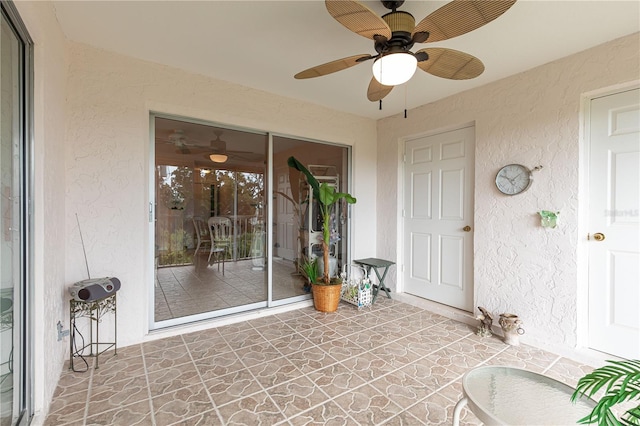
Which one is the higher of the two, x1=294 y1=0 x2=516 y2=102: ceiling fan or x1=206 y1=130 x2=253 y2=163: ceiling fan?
x1=294 y1=0 x2=516 y2=102: ceiling fan

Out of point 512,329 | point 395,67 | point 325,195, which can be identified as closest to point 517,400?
point 512,329

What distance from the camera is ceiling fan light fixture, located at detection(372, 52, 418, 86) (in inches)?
64.5

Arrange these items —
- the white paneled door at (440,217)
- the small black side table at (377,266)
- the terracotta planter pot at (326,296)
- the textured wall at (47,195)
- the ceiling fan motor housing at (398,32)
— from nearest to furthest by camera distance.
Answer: the textured wall at (47,195)
the ceiling fan motor housing at (398,32)
the white paneled door at (440,217)
the terracotta planter pot at (326,296)
the small black side table at (377,266)

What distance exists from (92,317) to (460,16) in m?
3.12

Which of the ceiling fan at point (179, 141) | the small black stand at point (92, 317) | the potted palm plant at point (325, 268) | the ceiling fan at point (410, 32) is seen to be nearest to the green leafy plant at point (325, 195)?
the potted palm plant at point (325, 268)

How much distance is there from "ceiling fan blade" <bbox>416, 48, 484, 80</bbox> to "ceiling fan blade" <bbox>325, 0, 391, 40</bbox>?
0.35 meters

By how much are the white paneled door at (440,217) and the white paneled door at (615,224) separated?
1004 millimetres

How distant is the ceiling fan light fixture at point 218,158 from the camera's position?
3041 millimetres

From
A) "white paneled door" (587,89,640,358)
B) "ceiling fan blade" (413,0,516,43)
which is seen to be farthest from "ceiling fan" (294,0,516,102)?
"white paneled door" (587,89,640,358)

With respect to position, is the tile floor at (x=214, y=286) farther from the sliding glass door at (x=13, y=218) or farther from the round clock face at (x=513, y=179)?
the round clock face at (x=513, y=179)

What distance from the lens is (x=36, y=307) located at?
5.05ft

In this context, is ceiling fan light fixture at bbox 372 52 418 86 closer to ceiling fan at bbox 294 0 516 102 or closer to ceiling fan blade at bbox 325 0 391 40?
ceiling fan at bbox 294 0 516 102

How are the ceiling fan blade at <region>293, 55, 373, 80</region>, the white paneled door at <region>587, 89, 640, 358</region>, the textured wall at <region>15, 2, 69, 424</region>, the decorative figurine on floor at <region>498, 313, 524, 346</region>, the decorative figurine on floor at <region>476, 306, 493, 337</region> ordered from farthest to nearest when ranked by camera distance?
the decorative figurine on floor at <region>476, 306, 493, 337</region>, the decorative figurine on floor at <region>498, 313, 524, 346</region>, the white paneled door at <region>587, 89, 640, 358</region>, the ceiling fan blade at <region>293, 55, 373, 80</region>, the textured wall at <region>15, 2, 69, 424</region>

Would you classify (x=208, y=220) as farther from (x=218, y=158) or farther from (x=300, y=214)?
(x=300, y=214)
